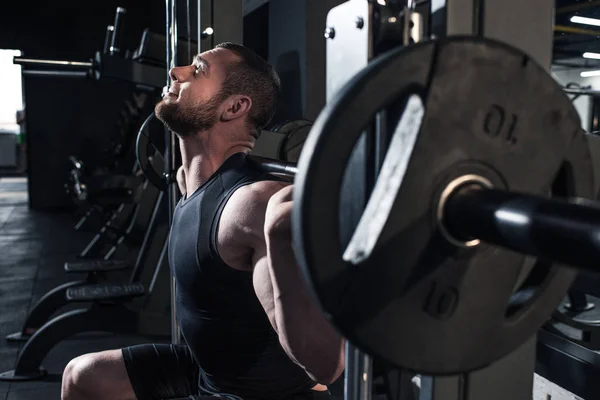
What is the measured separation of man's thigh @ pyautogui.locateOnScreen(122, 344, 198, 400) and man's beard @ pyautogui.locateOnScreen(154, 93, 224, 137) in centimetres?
49

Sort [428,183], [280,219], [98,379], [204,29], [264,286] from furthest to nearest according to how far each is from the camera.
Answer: [204,29] → [98,379] → [264,286] → [280,219] → [428,183]

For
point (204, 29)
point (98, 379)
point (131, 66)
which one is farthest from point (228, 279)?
point (131, 66)

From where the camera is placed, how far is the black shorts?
124cm

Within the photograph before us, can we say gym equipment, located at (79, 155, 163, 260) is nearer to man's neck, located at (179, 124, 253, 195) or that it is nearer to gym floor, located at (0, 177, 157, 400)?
gym floor, located at (0, 177, 157, 400)

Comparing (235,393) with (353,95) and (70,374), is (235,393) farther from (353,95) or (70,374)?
(353,95)

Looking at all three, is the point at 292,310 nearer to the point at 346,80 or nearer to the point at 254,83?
the point at 346,80

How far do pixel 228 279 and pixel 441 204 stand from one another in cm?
68

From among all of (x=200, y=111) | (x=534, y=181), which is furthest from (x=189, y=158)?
(x=534, y=181)

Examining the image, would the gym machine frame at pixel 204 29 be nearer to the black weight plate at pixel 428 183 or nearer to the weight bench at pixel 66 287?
the weight bench at pixel 66 287

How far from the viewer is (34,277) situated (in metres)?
3.82

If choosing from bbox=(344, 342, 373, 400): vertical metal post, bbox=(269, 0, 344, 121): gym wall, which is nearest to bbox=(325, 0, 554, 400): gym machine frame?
bbox=(344, 342, 373, 400): vertical metal post

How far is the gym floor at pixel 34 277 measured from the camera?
2.27m

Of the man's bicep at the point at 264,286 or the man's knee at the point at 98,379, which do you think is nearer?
the man's bicep at the point at 264,286

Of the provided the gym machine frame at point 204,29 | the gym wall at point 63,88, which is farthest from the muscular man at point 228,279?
the gym wall at point 63,88
